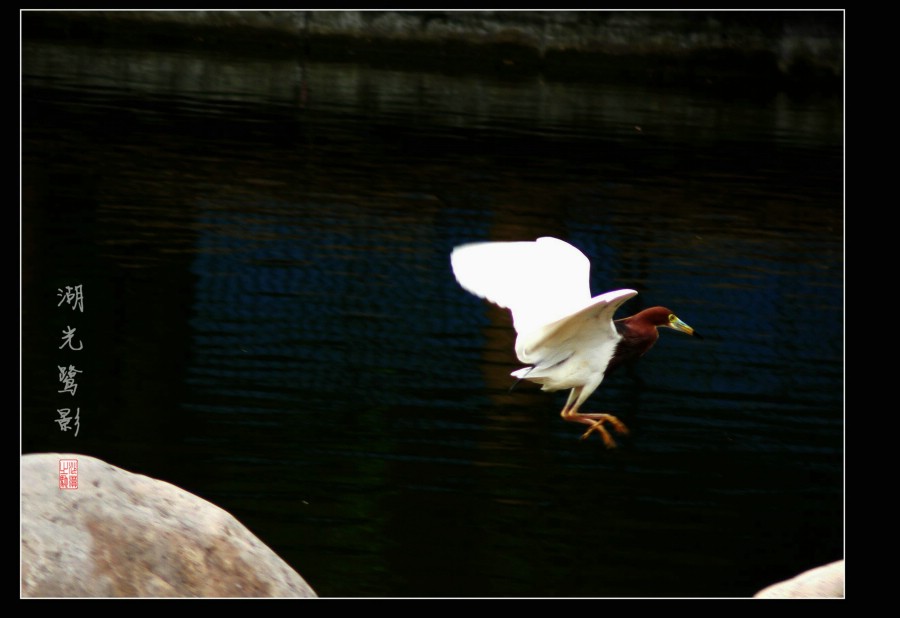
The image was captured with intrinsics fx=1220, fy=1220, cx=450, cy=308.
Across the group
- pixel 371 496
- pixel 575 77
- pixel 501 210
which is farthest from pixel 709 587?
pixel 575 77

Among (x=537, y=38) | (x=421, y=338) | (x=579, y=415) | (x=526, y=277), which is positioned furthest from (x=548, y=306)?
(x=537, y=38)

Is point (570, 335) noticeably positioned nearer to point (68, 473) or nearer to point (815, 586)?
point (815, 586)

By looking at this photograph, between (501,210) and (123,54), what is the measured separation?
28.7 ft

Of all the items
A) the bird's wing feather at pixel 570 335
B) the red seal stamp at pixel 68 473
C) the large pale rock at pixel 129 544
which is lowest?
the large pale rock at pixel 129 544

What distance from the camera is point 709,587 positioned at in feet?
22.7

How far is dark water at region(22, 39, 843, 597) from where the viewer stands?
7.28m

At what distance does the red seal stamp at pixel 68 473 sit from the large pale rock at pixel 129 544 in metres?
0.02

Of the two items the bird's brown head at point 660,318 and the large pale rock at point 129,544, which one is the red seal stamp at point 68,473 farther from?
the bird's brown head at point 660,318

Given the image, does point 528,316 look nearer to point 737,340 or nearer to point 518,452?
point 518,452

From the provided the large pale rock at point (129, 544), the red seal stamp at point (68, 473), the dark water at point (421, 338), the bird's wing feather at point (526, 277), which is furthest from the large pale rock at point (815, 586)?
the red seal stamp at point (68, 473)

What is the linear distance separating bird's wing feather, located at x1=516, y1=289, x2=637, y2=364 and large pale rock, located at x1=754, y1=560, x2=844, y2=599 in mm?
1504

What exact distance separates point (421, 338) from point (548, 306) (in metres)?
4.39

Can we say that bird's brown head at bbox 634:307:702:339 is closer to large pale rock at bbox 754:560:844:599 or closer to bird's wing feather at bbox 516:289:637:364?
bird's wing feather at bbox 516:289:637:364

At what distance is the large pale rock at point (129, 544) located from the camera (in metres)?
4.99
